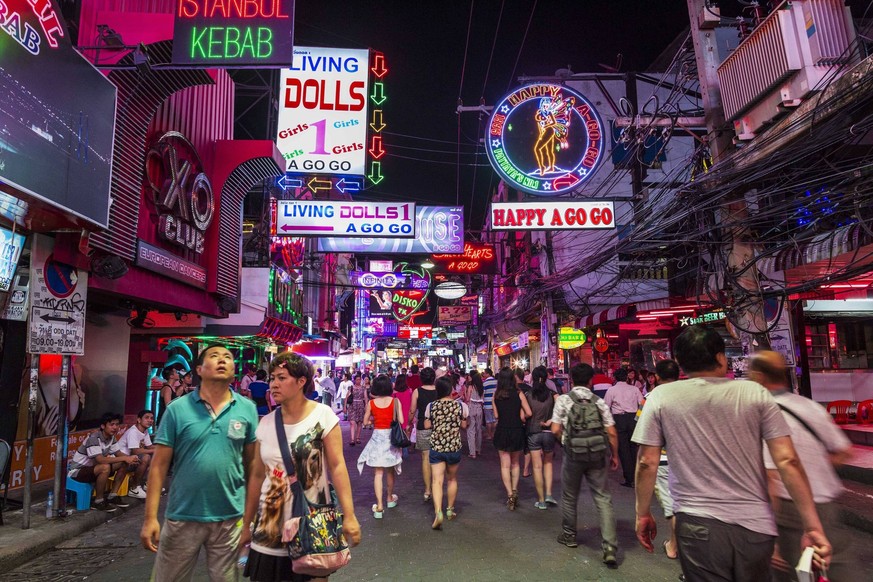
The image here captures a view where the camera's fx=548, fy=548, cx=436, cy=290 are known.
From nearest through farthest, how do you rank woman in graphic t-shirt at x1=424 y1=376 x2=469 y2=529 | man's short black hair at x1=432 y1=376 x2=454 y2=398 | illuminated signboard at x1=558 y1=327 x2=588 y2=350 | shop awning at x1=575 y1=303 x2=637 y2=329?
woman in graphic t-shirt at x1=424 y1=376 x2=469 y2=529 → man's short black hair at x1=432 y1=376 x2=454 y2=398 → shop awning at x1=575 y1=303 x2=637 y2=329 → illuminated signboard at x1=558 y1=327 x2=588 y2=350

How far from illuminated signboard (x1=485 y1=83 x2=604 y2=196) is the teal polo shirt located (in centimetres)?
880

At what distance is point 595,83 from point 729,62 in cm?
1563

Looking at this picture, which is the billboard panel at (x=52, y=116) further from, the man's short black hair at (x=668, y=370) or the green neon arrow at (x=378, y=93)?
the man's short black hair at (x=668, y=370)

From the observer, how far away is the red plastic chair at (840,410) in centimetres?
1317

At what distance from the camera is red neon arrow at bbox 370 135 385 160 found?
554 inches

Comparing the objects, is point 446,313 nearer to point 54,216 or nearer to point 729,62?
point 729,62

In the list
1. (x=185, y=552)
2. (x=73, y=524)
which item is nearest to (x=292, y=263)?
(x=73, y=524)

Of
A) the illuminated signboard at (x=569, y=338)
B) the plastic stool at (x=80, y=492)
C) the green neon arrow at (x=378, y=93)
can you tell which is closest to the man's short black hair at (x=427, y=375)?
the plastic stool at (x=80, y=492)

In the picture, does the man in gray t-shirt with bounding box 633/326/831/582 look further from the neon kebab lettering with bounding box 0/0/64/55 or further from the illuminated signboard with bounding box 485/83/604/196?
the illuminated signboard with bounding box 485/83/604/196

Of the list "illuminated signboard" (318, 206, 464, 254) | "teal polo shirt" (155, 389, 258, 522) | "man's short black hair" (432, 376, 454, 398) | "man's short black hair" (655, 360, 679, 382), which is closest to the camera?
"teal polo shirt" (155, 389, 258, 522)

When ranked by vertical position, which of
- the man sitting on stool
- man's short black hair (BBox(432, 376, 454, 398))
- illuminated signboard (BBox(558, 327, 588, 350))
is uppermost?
illuminated signboard (BBox(558, 327, 588, 350))

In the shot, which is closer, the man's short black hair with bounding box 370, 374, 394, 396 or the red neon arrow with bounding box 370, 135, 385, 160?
the man's short black hair with bounding box 370, 374, 394, 396

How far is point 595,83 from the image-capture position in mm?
24609

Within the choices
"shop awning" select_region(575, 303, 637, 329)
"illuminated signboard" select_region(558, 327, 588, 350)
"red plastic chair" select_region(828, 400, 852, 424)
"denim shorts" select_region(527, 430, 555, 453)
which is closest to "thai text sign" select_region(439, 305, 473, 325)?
"shop awning" select_region(575, 303, 637, 329)
